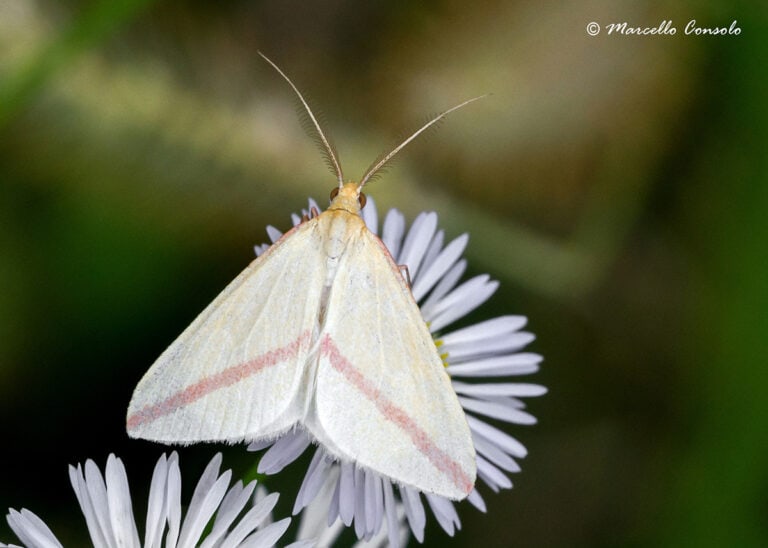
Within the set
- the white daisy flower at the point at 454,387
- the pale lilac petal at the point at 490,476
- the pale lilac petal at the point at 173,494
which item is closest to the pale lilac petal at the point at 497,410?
the white daisy flower at the point at 454,387

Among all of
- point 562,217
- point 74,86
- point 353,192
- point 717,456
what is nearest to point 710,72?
point 562,217

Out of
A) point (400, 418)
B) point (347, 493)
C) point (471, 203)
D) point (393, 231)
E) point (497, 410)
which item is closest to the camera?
point (400, 418)

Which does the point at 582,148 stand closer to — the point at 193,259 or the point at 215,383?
the point at 193,259

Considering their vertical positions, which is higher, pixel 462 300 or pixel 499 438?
pixel 462 300

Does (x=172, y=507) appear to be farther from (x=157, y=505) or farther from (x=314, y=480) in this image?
(x=314, y=480)

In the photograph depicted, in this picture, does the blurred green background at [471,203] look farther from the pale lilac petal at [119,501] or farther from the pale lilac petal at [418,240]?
the pale lilac petal at [119,501]

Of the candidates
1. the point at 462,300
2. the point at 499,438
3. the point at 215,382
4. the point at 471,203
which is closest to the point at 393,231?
the point at 462,300
